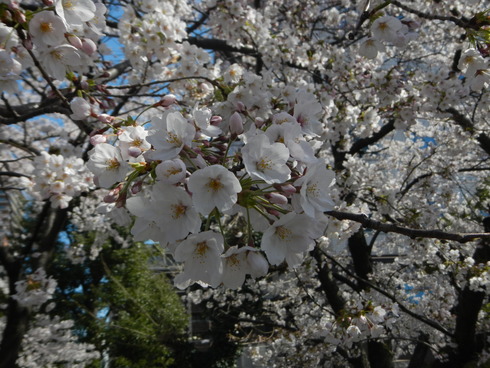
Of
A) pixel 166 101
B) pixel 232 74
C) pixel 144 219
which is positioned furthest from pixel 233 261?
pixel 232 74

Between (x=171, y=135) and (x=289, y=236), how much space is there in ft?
1.26

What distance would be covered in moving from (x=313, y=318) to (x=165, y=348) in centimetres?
280

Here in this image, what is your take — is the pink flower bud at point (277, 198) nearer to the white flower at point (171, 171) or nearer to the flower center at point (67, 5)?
the white flower at point (171, 171)

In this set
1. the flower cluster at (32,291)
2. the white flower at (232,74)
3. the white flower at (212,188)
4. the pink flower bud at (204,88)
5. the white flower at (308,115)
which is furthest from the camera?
the flower cluster at (32,291)

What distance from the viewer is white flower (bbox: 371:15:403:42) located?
67.7 inches

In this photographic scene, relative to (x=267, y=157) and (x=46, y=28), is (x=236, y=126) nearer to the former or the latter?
(x=267, y=157)

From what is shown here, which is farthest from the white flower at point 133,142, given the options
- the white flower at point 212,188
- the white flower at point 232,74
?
the white flower at point 232,74

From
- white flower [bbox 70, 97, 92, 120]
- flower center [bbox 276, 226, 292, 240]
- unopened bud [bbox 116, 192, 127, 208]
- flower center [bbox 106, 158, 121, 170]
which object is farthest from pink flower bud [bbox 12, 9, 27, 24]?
flower center [bbox 276, 226, 292, 240]

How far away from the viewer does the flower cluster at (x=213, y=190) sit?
31.7 inches

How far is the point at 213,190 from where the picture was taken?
0.81 metres

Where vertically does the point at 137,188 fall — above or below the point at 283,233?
above

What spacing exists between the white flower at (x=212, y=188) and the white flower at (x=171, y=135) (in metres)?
0.09

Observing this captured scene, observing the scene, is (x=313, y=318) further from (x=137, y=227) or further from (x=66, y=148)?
(x=137, y=227)

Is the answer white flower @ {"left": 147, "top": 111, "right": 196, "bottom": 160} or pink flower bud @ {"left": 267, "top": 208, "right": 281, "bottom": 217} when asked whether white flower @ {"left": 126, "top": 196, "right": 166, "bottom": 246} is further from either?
pink flower bud @ {"left": 267, "top": 208, "right": 281, "bottom": 217}
